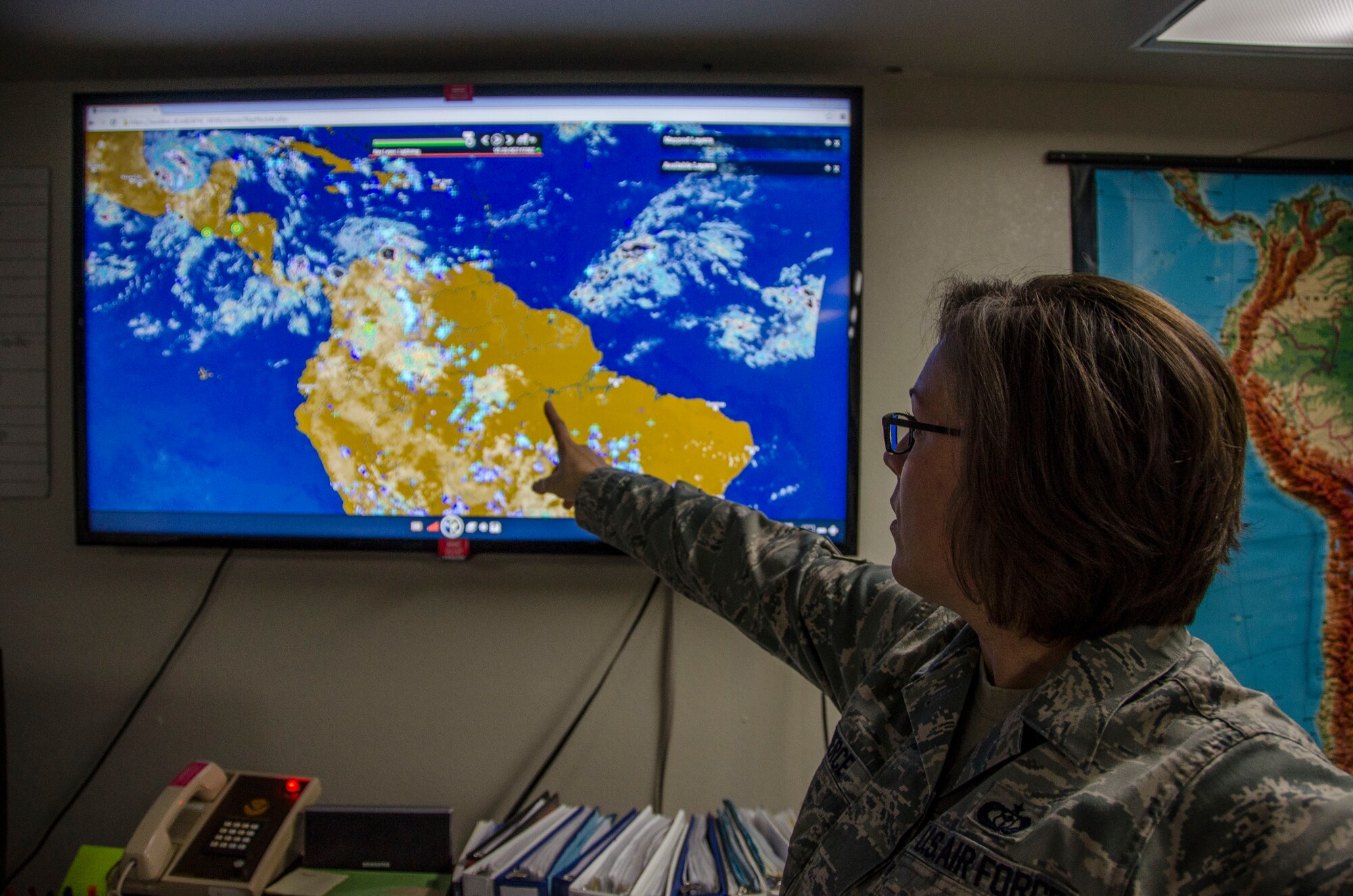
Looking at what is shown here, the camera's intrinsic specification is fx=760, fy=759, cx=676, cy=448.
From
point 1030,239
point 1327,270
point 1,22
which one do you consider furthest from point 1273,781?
point 1,22

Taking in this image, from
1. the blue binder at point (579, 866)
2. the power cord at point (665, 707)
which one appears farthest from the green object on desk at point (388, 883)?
the power cord at point (665, 707)

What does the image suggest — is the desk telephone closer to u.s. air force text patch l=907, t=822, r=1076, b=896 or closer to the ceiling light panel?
u.s. air force text patch l=907, t=822, r=1076, b=896

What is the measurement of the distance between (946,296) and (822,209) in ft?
2.28

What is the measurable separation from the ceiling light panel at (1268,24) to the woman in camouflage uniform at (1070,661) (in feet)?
3.18

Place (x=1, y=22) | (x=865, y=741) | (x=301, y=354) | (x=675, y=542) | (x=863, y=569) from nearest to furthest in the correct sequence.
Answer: (x=865, y=741)
(x=863, y=569)
(x=675, y=542)
(x=1, y=22)
(x=301, y=354)

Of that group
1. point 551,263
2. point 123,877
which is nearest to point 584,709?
point 123,877

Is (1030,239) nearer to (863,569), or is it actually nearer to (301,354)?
(863,569)

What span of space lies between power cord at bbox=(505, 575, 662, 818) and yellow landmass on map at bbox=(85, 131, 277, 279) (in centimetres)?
108

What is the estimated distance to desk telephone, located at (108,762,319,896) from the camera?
1.34 m

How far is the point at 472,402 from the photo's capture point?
63.4 inches

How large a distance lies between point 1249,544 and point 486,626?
1728 millimetres

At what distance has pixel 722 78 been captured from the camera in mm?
1687

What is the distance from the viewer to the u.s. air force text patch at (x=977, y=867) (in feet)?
2.19

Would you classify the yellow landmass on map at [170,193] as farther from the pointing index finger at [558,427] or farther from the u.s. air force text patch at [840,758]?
the u.s. air force text patch at [840,758]
